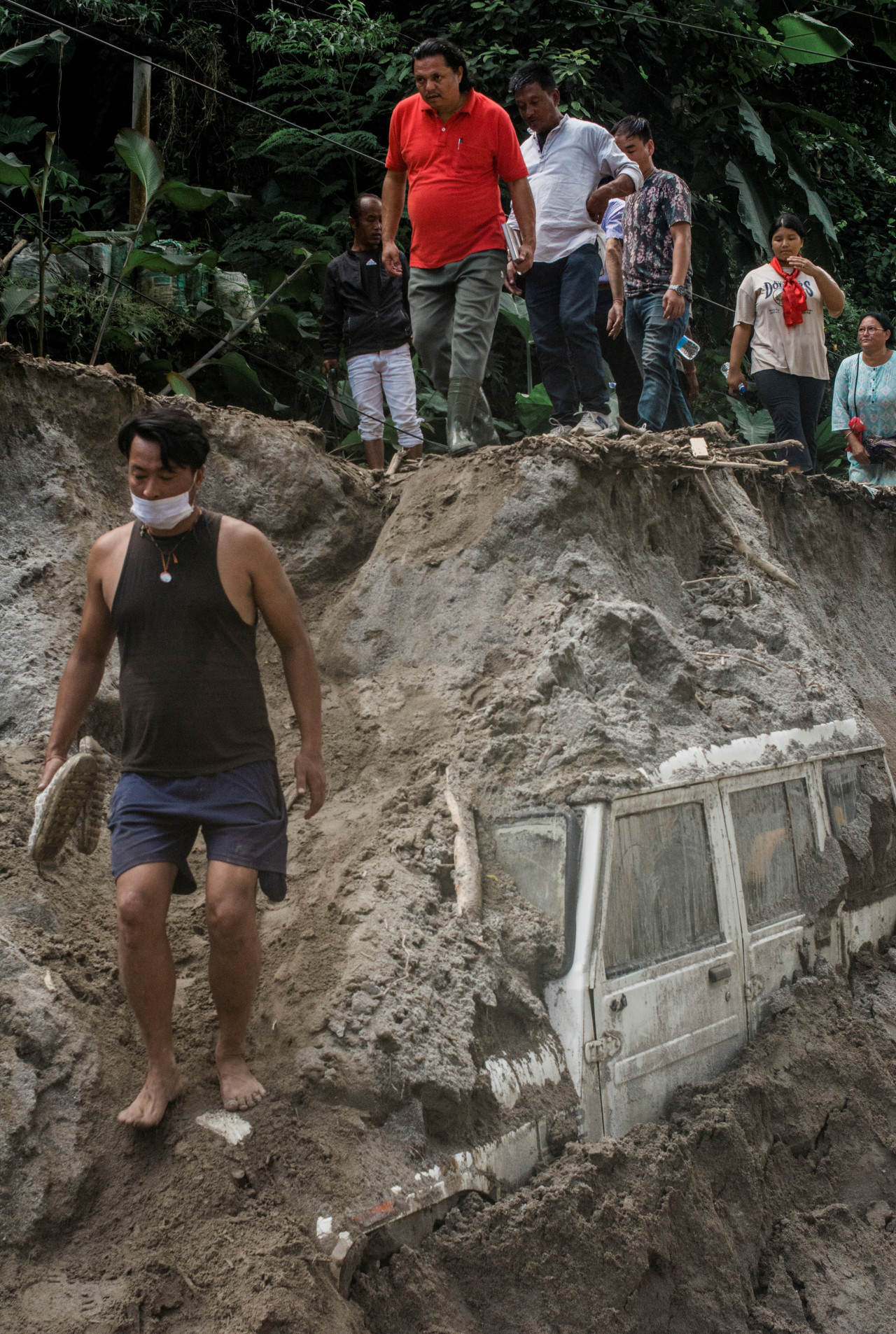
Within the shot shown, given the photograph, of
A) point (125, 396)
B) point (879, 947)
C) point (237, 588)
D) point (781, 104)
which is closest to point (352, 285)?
point (125, 396)

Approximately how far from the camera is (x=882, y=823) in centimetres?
581

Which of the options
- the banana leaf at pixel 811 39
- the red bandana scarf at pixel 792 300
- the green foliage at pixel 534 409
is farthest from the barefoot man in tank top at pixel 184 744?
the banana leaf at pixel 811 39

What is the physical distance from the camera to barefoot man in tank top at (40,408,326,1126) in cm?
311

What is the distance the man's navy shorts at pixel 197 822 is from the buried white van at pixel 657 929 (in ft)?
3.45

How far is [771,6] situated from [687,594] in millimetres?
10317

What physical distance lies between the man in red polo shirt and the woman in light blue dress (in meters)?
4.30

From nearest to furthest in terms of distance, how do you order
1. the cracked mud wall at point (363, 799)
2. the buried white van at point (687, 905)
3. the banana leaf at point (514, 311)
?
the cracked mud wall at point (363, 799) → the buried white van at point (687, 905) → the banana leaf at point (514, 311)

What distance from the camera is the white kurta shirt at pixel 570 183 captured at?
240 inches

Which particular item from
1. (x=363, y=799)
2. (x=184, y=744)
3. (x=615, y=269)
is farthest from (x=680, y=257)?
(x=184, y=744)

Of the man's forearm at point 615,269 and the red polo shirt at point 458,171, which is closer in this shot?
the red polo shirt at point 458,171

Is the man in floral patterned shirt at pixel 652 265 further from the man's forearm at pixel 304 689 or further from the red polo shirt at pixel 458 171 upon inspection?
the man's forearm at pixel 304 689

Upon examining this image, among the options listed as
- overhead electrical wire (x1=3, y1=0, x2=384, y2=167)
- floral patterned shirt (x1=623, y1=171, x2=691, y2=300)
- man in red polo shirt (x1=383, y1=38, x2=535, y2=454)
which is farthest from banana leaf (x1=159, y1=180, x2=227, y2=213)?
floral patterned shirt (x1=623, y1=171, x2=691, y2=300)

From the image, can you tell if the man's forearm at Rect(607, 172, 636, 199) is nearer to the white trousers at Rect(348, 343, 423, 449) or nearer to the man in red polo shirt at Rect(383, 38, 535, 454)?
the man in red polo shirt at Rect(383, 38, 535, 454)

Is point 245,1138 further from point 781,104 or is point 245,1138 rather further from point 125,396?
point 781,104
